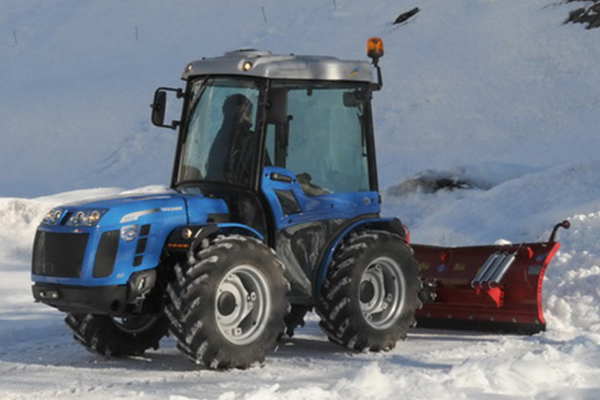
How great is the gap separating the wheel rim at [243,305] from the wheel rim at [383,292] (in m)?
1.06

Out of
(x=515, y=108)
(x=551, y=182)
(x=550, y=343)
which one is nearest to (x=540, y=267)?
(x=550, y=343)

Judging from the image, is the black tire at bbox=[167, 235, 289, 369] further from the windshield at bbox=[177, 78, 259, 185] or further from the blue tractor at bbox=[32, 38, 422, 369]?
the windshield at bbox=[177, 78, 259, 185]

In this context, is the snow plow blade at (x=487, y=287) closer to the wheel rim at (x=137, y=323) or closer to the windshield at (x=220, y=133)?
the windshield at (x=220, y=133)

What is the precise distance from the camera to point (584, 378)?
693 centimetres

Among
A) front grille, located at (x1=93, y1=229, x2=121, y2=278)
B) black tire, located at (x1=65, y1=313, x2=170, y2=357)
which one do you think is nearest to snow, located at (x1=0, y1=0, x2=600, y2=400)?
black tire, located at (x1=65, y1=313, x2=170, y2=357)

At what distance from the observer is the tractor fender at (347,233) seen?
8.32 meters

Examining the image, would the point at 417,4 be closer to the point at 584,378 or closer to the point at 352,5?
the point at 352,5

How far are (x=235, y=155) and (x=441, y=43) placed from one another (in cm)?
1979

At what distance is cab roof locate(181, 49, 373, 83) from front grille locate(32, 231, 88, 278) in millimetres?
1571

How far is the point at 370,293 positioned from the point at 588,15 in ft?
63.5

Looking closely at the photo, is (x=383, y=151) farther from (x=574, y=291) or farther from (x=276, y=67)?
(x=276, y=67)

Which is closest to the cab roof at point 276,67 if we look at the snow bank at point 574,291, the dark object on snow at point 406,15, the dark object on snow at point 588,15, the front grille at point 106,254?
the front grille at point 106,254

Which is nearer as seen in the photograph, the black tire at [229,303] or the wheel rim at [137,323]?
the black tire at [229,303]

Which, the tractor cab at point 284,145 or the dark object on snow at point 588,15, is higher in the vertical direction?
the dark object on snow at point 588,15
